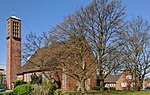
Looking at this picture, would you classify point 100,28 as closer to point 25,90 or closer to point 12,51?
point 25,90

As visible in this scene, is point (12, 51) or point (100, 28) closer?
point (100, 28)

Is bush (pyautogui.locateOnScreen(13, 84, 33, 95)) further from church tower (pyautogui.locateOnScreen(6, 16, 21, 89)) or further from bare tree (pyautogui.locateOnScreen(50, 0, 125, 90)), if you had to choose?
church tower (pyautogui.locateOnScreen(6, 16, 21, 89))

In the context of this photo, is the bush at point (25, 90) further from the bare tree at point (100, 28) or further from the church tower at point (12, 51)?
the church tower at point (12, 51)

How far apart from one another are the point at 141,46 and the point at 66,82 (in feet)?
55.5

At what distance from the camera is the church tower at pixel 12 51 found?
61216 millimetres

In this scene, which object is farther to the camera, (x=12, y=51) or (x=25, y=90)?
(x=12, y=51)

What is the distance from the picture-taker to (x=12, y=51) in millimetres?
61656

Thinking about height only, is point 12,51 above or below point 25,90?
above

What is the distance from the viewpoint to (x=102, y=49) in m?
32.0

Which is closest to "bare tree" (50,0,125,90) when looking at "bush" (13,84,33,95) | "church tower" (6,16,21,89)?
"bush" (13,84,33,95)

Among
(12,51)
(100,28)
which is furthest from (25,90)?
(12,51)

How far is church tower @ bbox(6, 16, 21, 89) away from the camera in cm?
6122

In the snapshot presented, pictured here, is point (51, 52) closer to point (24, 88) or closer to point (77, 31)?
point (77, 31)

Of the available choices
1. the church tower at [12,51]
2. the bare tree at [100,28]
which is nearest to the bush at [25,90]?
the bare tree at [100,28]
